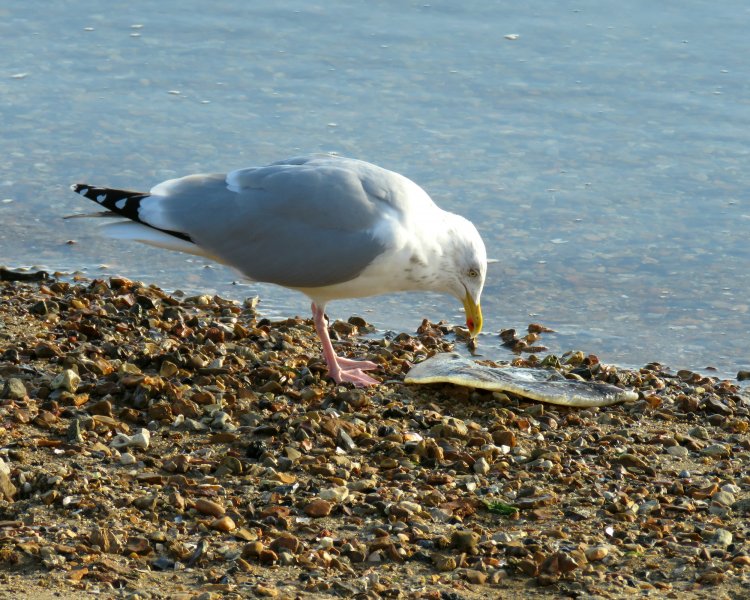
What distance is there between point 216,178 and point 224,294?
1649 millimetres

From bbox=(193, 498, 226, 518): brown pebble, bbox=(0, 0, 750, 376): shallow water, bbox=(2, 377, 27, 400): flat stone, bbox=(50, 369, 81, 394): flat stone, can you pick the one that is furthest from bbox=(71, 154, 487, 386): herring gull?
bbox=(193, 498, 226, 518): brown pebble

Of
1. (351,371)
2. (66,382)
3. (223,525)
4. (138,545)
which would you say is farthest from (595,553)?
(66,382)

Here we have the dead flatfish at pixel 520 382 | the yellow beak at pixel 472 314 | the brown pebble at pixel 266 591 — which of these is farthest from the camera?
the yellow beak at pixel 472 314

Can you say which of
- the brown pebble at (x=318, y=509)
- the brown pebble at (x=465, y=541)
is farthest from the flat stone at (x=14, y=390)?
the brown pebble at (x=465, y=541)

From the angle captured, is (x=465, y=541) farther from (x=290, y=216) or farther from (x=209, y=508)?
(x=290, y=216)

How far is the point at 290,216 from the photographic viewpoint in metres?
5.99

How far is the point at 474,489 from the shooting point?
4801mm

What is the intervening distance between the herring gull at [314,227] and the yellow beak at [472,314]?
221 mm

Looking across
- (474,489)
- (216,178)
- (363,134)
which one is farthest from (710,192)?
(474,489)

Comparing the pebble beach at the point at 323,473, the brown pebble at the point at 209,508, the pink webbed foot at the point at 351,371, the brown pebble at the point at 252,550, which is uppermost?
the brown pebble at the point at 252,550

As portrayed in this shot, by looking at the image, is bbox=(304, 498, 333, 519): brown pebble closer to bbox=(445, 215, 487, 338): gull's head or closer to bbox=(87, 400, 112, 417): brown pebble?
bbox=(87, 400, 112, 417): brown pebble

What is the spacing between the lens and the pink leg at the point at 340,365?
594 centimetres

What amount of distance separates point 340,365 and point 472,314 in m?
0.75

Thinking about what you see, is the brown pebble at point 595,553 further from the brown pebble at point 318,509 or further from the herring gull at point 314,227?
the herring gull at point 314,227
